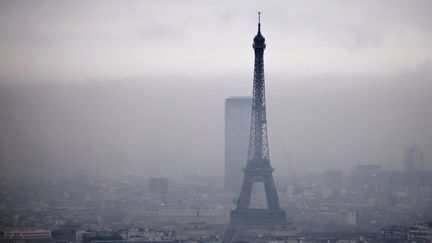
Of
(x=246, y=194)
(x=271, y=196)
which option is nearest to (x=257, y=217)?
(x=271, y=196)

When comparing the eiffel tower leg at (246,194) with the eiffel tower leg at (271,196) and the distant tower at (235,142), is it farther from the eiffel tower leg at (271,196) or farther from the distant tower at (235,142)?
the distant tower at (235,142)

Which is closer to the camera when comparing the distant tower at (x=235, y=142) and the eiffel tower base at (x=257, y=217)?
the eiffel tower base at (x=257, y=217)

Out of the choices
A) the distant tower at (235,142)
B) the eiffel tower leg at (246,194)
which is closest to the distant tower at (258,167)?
the eiffel tower leg at (246,194)

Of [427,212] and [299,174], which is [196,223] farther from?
[299,174]

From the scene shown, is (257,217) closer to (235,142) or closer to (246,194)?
(246,194)

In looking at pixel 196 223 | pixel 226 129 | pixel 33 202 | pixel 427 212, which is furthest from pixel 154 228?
pixel 226 129

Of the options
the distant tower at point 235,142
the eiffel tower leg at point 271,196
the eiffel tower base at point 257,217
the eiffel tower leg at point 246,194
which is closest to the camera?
the eiffel tower base at point 257,217

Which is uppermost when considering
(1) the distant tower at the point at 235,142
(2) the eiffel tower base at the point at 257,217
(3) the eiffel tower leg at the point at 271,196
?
(1) the distant tower at the point at 235,142
